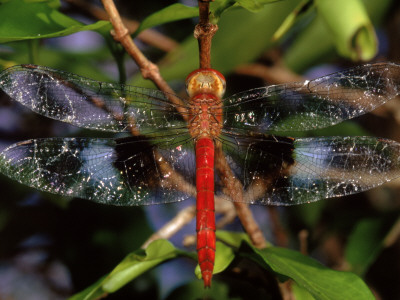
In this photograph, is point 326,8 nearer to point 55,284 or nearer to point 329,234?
point 329,234

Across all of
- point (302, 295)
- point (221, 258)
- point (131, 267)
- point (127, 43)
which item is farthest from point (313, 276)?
point (127, 43)

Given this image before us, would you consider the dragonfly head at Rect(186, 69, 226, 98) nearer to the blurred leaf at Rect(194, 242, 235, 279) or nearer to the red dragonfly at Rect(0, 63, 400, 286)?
the red dragonfly at Rect(0, 63, 400, 286)

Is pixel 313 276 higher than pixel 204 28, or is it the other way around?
pixel 204 28

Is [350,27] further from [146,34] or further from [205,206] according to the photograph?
[146,34]

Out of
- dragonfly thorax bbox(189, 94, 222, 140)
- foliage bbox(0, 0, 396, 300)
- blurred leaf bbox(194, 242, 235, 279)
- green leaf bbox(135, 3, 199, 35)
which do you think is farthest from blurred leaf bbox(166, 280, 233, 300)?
green leaf bbox(135, 3, 199, 35)

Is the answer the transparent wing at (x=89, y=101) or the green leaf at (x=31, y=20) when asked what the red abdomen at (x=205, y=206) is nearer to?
the transparent wing at (x=89, y=101)

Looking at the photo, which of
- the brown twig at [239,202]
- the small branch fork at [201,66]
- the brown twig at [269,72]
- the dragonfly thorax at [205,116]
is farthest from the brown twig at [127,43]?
the brown twig at [269,72]
